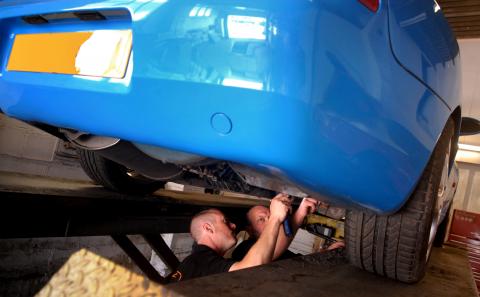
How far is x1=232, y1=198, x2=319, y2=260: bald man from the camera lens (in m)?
1.83

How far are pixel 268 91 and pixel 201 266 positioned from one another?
1178mm

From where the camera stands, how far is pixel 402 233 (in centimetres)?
120

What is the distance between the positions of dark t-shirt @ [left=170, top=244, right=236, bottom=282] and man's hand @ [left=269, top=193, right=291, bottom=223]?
0.95 ft

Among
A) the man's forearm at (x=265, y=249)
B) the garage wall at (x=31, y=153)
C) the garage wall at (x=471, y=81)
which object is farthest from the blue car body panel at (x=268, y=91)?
the garage wall at (x=471, y=81)

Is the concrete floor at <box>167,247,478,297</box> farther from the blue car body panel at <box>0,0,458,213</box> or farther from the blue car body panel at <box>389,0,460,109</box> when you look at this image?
the blue car body panel at <box>389,0,460,109</box>

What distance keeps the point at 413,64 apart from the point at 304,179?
45 centimetres

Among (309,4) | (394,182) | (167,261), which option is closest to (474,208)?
(167,261)

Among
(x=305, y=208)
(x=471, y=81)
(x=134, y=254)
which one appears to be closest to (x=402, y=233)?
(x=305, y=208)

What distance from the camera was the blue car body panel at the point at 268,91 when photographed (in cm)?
71

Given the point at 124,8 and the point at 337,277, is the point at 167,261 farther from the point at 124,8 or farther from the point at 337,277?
the point at 124,8

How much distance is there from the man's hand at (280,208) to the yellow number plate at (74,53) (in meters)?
0.99

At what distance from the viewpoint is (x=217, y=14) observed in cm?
75

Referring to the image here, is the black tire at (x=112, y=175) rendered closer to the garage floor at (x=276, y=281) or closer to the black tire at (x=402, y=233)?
the garage floor at (x=276, y=281)

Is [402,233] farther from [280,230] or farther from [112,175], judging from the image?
[112,175]
